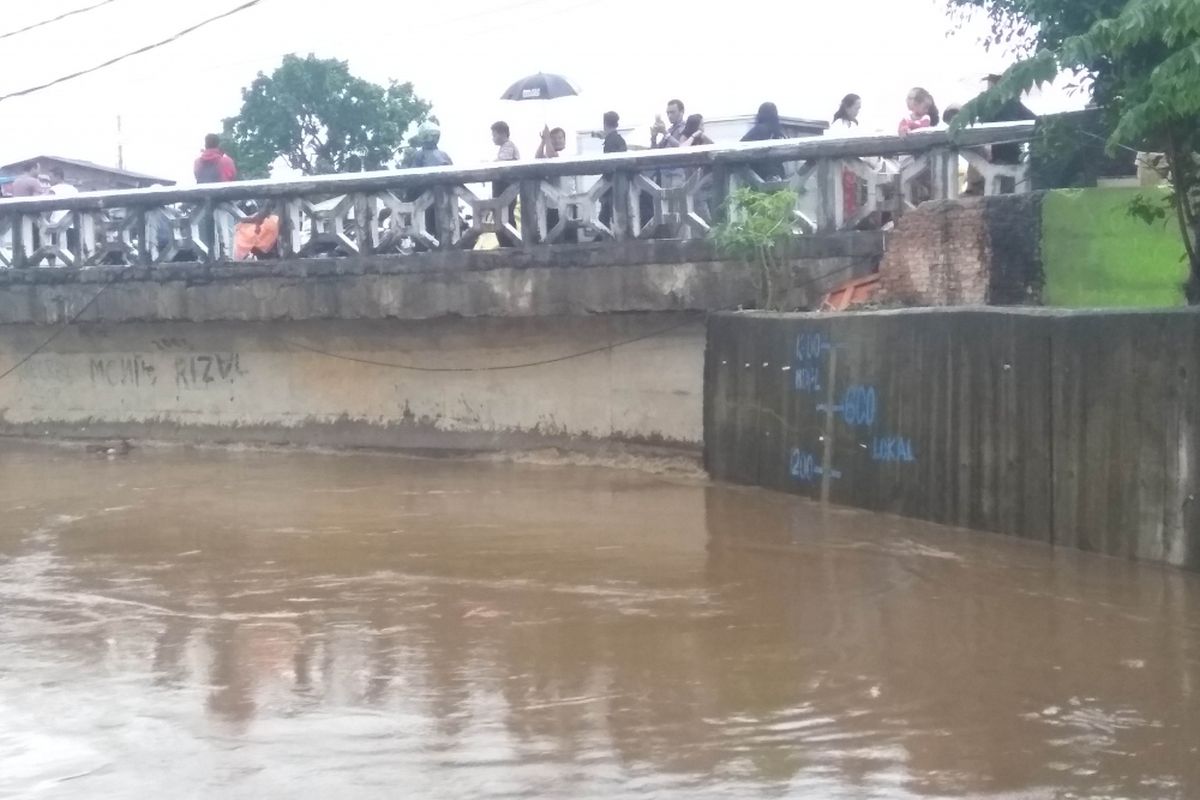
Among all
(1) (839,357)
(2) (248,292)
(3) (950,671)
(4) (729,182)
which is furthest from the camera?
(2) (248,292)

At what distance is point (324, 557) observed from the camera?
10531 millimetres

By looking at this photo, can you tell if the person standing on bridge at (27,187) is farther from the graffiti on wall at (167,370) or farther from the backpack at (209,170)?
the backpack at (209,170)

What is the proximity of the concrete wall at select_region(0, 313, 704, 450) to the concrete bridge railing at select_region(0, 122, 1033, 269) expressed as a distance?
0.90 meters

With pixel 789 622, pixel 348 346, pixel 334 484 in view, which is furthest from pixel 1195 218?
pixel 348 346

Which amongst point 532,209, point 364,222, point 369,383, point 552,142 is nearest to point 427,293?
point 364,222

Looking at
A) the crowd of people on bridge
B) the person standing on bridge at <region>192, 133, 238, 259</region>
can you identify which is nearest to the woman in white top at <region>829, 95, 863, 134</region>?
the crowd of people on bridge

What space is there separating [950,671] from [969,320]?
3.94 m

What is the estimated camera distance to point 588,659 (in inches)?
291

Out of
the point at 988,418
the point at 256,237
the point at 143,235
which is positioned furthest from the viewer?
the point at 143,235

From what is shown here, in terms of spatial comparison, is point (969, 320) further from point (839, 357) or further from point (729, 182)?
point (729, 182)

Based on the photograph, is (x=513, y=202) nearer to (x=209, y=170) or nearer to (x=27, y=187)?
(x=209, y=170)

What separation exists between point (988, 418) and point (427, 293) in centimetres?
668

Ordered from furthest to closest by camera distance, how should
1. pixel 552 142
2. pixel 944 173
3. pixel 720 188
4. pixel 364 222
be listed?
1. pixel 552 142
2. pixel 364 222
3. pixel 720 188
4. pixel 944 173

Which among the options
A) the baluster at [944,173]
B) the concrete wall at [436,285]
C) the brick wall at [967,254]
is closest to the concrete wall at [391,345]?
the concrete wall at [436,285]
